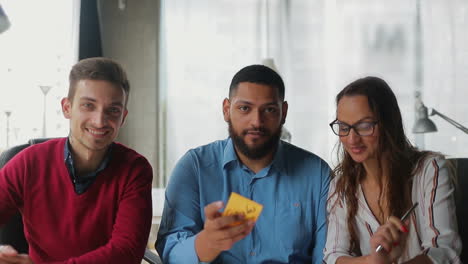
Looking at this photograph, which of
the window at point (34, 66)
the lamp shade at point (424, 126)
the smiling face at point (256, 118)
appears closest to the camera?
the smiling face at point (256, 118)

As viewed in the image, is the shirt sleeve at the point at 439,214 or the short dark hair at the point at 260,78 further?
the short dark hair at the point at 260,78

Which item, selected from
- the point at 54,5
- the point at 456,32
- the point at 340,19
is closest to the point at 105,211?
the point at 54,5

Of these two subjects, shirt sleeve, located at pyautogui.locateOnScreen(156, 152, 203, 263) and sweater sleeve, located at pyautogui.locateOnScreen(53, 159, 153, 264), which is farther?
shirt sleeve, located at pyautogui.locateOnScreen(156, 152, 203, 263)

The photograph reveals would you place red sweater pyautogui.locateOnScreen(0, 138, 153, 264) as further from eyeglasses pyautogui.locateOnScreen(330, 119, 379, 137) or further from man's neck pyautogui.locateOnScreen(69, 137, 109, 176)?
eyeglasses pyautogui.locateOnScreen(330, 119, 379, 137)

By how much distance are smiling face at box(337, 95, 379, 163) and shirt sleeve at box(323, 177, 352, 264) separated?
0.17 m

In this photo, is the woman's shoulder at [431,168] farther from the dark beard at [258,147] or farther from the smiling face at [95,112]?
the smiling face at [95,112]

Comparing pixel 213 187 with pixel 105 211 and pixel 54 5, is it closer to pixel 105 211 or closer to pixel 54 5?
pixel 105 211

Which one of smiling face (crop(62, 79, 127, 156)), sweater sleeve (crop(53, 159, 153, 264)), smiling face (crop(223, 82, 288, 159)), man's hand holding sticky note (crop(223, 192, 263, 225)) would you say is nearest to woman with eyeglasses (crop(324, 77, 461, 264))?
smiling face (crop(223, 82, 288, 159))

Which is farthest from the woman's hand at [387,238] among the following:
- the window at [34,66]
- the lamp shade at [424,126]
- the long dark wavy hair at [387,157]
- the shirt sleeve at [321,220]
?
the window at [34,66]

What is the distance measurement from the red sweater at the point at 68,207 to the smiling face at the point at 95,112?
11cm

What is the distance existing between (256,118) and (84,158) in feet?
1.98

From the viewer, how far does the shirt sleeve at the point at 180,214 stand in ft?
5.14

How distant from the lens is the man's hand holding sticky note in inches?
48.9

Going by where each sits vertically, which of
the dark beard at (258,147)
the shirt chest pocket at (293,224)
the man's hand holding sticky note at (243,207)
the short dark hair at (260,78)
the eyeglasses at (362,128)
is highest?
the short dark hair at (260,78)
